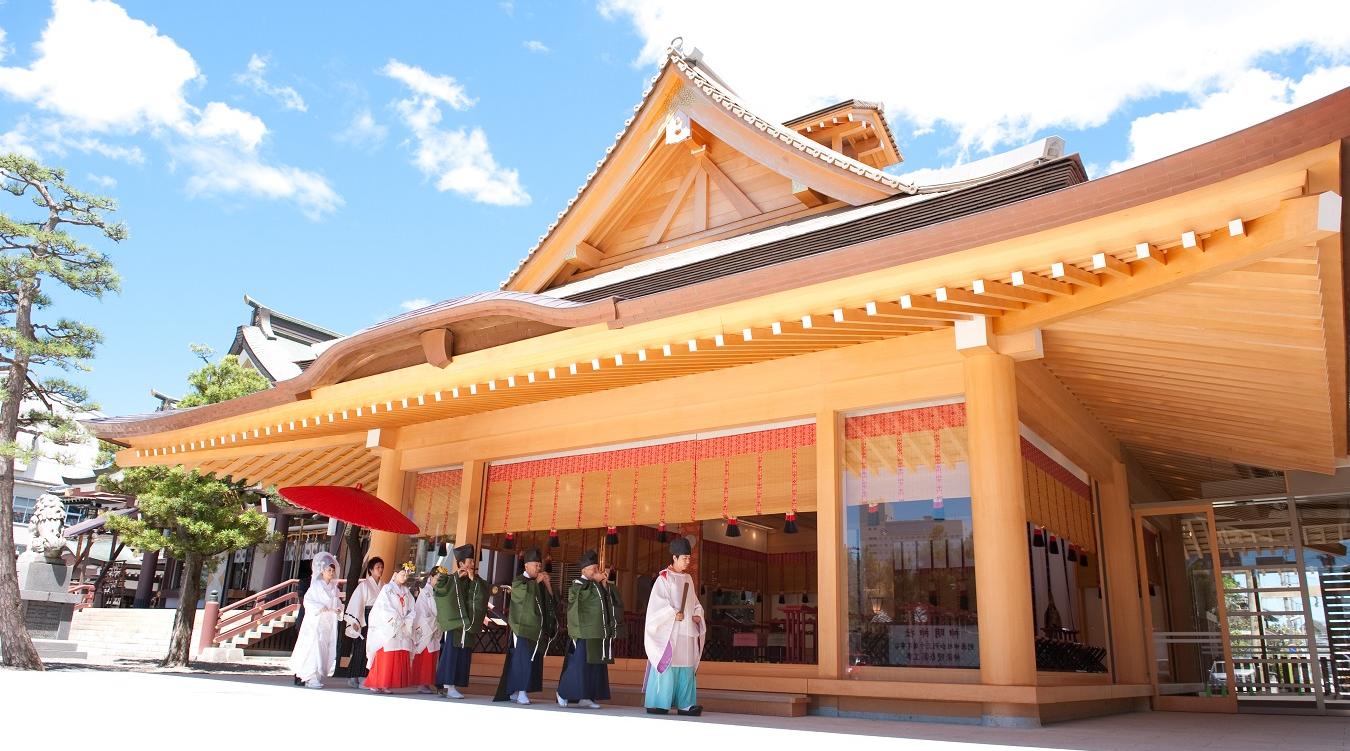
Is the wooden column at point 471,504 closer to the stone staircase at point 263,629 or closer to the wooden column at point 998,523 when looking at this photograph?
the wooden column at point 998,523

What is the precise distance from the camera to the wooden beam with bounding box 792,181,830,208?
9.84 m

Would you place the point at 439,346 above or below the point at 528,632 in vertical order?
above

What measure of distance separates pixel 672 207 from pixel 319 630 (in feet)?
20.8

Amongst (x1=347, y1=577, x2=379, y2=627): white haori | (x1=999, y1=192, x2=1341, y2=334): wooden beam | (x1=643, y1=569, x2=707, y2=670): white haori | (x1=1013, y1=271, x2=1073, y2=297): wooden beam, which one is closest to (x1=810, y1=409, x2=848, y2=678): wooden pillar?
(x1=643, y1=569, x2=707, y2=670): white haori

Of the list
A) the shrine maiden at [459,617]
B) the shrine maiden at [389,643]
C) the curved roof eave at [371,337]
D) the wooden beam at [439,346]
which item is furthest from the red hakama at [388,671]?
the curved roof eave at [371,337]

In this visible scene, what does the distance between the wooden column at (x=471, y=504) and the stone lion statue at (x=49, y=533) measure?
376 inches

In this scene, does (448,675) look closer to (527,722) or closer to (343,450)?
(527,722)

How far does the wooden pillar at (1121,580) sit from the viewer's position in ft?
29.7

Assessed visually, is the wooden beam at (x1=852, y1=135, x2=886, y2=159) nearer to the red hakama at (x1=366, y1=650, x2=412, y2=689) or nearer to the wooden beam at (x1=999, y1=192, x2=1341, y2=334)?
the wooden beam at (x1=999, y1=192, x2=1341, y2=334)

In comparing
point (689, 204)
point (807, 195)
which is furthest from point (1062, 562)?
point (689, 204)

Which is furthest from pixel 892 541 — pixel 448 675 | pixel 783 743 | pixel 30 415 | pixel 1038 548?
pixel 30 415

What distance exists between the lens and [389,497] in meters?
10.7

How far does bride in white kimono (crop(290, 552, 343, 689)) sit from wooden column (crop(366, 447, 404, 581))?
1.17 m

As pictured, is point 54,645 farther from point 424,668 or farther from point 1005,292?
point 1005,292
